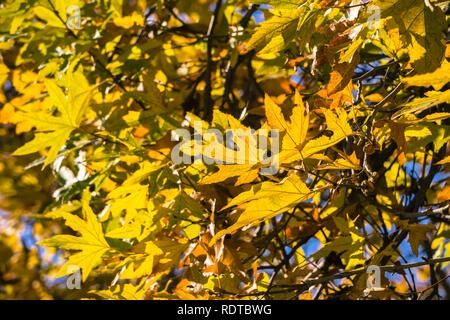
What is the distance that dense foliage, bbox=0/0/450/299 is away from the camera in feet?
2.80

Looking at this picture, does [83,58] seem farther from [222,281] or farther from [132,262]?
[222,281]

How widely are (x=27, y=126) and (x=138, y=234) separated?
34.4 inches

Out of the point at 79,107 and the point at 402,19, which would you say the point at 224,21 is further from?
the point at 402,19

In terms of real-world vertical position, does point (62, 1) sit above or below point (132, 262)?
above

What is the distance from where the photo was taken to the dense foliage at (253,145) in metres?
0.85

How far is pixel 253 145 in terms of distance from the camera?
87 cm

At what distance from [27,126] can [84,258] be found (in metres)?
0.82

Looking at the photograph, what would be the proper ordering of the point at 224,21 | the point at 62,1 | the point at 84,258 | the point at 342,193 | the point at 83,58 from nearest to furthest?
the point at 84,258 < the point at 342,193 < the point at 62,1 < the point at 83,58 < the point at 224,21

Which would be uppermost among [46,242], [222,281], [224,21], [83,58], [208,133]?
[224,21]

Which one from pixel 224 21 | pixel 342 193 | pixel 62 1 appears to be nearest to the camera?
pixel 342 193

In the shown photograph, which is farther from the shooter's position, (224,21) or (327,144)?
(224,21)

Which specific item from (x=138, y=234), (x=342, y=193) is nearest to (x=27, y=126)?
(x=138, y=234)

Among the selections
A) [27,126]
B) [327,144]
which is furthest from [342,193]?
[27,126]

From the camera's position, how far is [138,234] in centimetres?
123
